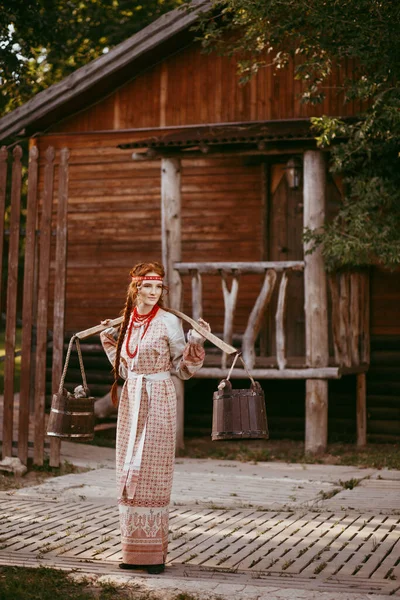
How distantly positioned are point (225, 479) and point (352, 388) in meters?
4.69

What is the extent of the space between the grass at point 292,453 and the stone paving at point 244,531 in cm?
106

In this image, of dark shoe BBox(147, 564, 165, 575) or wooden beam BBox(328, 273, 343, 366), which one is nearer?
dark shoe BBox(147, 564, 165, 575)

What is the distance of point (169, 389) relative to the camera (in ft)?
20.2

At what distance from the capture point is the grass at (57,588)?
4.91 meters

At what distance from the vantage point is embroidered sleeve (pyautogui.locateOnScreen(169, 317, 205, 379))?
6.05 m

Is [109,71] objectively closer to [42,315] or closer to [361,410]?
[42,315]

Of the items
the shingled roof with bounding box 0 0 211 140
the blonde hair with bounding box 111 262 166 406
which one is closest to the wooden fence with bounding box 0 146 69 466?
the blonde hair with bounding box 111 262 166 406

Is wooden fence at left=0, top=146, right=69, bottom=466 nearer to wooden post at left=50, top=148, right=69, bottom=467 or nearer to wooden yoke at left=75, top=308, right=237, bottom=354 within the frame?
wooden post at left=50, top=148, right=69, bottom=467

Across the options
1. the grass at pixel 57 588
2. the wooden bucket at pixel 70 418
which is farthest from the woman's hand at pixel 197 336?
the grass at pixel 57 588

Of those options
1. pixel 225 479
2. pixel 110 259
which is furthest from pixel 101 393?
pixel 225 479

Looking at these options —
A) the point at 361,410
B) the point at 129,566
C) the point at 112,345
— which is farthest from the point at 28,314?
the point at 361,410

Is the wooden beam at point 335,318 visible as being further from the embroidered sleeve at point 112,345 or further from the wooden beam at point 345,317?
the embroidered sleeve at point 112,345

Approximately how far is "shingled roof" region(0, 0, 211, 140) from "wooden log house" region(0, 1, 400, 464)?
0.06 ft

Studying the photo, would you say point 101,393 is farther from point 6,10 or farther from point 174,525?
point 174,525
